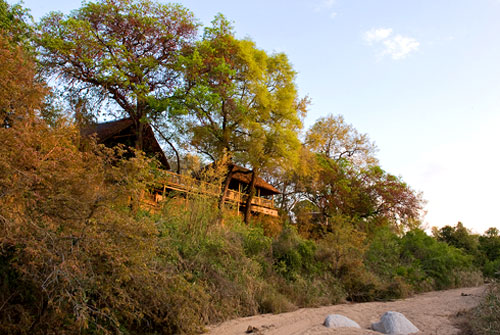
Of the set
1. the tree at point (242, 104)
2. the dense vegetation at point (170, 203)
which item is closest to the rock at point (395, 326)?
the dense vegetation at point (170, 203)

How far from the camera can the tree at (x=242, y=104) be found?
653 inches

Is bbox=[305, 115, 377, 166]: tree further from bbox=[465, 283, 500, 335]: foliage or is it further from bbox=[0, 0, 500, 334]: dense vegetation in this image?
bbox=[465, 283, 500, 335]: foliage

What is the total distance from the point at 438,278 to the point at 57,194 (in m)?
18.3

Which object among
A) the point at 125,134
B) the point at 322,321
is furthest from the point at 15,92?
the point at 125,134

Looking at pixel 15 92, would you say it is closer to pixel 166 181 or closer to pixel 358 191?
pixel 166 181

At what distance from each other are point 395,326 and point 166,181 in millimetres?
8447

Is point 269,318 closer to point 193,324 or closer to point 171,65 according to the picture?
point 193,324

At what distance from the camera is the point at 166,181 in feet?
40.0

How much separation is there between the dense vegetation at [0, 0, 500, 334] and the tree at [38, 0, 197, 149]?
0.06 m

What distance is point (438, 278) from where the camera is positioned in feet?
56.9

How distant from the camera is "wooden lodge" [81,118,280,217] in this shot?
8562 mm

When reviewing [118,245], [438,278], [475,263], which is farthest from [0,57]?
[475,263]

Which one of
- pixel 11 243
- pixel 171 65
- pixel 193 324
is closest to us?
pixel 11 243

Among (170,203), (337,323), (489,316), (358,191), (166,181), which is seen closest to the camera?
(489,316)
